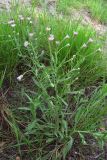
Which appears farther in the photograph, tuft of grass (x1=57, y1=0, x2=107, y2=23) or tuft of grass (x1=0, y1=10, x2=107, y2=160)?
tuft of grass (x1=57, y1=0, x2=107, y2=23)

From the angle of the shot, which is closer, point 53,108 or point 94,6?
point 53,108

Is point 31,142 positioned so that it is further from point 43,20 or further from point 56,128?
point 43,20

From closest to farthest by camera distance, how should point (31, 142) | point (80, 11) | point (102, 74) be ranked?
1. point (31, 142)
2. point (102, 74)
3. point (80, 11)

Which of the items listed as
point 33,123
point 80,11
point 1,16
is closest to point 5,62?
point 1,16

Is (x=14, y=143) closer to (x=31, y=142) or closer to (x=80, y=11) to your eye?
(x=31, y=142)

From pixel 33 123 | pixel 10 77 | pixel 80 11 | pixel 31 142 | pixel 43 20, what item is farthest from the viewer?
pixel 80 11

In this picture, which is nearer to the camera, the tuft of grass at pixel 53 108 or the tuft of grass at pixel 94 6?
the tuft of grass at pixel 53 108

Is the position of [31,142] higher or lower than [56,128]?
lower

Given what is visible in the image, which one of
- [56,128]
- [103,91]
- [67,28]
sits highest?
[67,28]

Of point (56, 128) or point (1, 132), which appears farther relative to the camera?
point (1, 132)
